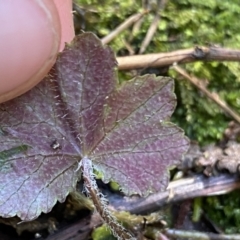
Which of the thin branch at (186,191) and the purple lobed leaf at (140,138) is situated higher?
the purple lobed leaf at (140,138)

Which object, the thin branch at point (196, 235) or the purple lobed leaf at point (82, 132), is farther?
the thin branch at point (196, 235)

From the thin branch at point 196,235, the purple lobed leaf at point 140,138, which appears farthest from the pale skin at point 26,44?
the thin branch at point 196,235

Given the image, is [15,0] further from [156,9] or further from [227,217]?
[227,217]

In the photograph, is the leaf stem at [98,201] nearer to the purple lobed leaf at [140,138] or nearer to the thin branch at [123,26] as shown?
the purple lobed leaf at [140,138]

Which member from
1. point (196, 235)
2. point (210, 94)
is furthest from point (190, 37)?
point (196, 235)

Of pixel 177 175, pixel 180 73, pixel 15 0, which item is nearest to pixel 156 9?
pixel 180 73

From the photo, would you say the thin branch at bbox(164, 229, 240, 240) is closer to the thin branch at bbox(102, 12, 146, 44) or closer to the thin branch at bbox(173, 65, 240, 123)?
the thin branch at bbox(173, 65, 240, 123)
